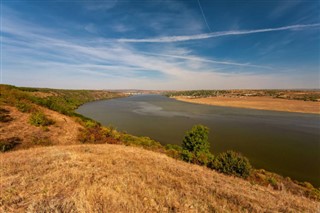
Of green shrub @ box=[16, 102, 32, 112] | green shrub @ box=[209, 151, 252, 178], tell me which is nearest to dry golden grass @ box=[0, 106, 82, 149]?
green shrub @ box=[16, 102, 32, 112]

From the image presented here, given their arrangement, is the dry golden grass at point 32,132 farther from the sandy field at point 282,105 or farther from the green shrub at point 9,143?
the sandy field at point 282,105

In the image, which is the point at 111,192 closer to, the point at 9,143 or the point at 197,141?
the point at 9,143

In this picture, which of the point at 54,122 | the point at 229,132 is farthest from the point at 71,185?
the point at 229,132

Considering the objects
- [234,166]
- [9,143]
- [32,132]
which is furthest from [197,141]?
[9,143]

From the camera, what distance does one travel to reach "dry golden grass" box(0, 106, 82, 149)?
12.5m

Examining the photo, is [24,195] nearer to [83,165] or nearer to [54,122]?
[83,165]

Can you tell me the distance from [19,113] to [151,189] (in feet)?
61.6

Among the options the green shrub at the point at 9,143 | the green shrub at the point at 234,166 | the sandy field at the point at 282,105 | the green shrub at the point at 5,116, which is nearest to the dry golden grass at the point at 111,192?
the green shrub at the point at 9,143

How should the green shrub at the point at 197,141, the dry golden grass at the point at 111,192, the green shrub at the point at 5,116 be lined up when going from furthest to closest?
the green shrub at the point at 197,141
the green shrub at the point at 5,116
the dry golden grass at the point at 111,192

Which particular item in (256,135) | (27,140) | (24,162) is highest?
(24,162)

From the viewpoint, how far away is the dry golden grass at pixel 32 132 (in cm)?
1248

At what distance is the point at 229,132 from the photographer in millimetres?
31172

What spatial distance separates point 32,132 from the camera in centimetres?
1373

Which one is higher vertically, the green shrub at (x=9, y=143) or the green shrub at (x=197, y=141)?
the green shrub at (x=9, y=143)
